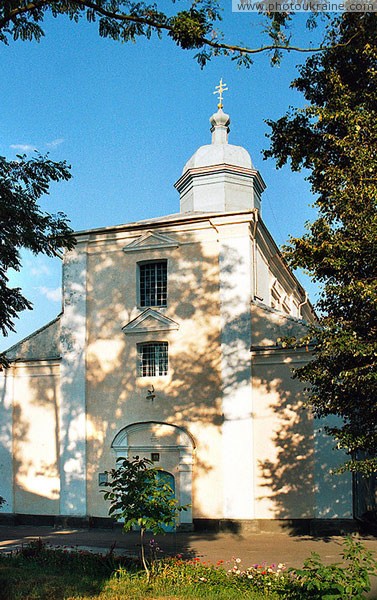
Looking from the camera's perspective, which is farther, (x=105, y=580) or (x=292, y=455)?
(x=292, y=455)

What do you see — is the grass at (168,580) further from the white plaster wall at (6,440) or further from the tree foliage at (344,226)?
the white plaster wall at (6,440)

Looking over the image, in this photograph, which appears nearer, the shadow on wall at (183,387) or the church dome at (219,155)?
the shadow on wall at (183,387)

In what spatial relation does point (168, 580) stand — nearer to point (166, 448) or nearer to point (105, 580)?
point (105, 580)

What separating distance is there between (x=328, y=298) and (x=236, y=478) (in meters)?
7.26

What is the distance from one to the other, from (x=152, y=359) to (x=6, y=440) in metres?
5.40

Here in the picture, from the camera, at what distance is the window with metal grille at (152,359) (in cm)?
2009

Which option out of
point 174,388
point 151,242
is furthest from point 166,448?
point 151,242

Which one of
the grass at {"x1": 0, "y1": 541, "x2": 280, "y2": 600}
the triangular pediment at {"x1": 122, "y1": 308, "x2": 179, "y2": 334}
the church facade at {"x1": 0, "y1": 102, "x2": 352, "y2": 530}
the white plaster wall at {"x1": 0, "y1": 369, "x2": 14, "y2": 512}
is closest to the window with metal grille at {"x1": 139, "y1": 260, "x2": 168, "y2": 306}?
the church facade at {"x1": 0, "y1": 102, "x2": 352, "y2": 530}

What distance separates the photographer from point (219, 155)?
25.5 meters

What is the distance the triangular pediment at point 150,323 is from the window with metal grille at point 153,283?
499 millimetres

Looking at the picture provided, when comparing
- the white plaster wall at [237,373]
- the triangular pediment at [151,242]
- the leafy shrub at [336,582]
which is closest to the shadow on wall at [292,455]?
the white plaster wall at [237,373]

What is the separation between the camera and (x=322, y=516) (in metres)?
17.6

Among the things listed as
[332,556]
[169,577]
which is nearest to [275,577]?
[169,577]

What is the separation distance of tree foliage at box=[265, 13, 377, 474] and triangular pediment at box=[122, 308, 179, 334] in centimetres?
689
